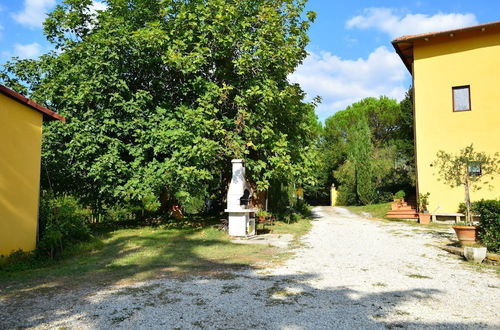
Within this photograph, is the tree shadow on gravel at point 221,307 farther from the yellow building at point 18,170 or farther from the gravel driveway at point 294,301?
the yellow building at point 18,170

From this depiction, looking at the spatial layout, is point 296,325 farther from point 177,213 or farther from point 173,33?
point 177,213

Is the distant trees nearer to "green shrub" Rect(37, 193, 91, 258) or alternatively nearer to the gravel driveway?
the gravel driveway

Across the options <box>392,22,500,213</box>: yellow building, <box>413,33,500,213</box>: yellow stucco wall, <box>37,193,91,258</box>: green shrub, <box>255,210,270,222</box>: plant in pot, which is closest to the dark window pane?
<box>392,22,500,213</box>: yellow building

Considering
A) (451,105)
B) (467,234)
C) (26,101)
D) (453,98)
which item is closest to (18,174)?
(26,101)

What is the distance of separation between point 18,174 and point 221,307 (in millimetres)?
5886

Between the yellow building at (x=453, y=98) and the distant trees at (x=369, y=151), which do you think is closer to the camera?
the yellow building at (x=453, y=98)

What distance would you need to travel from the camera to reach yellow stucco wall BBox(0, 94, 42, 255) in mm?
7215

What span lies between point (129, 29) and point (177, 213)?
824cm

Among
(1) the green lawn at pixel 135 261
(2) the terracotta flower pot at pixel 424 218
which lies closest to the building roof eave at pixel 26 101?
(1) the green lawn at pixel 135 261

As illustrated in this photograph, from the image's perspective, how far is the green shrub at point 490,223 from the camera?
754 centimetres

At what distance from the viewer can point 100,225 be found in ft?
46.7

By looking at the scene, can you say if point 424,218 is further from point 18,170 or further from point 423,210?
point 18,170

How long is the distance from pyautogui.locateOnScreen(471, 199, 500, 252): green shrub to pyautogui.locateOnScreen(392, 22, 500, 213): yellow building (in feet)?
24.4

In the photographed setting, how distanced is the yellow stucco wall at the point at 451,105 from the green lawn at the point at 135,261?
390 inches
